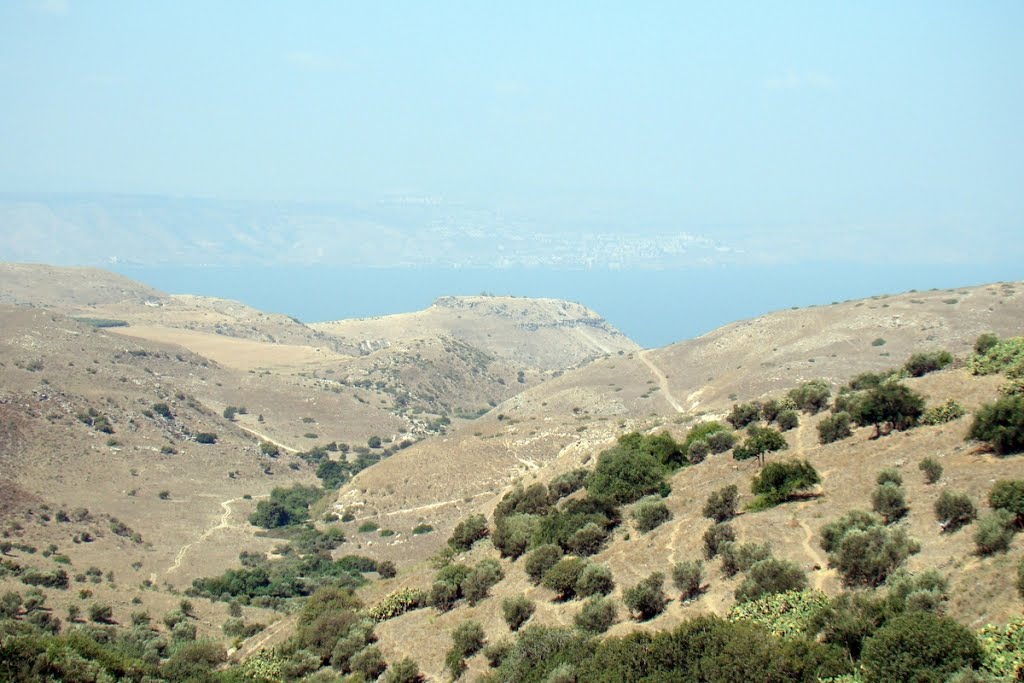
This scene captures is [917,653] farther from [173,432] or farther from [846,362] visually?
[173,432]

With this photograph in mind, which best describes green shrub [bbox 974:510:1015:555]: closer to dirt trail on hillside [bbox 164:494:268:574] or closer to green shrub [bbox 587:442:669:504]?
green shrub [bbox 587:442:669:504]

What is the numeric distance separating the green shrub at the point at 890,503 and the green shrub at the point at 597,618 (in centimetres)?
578

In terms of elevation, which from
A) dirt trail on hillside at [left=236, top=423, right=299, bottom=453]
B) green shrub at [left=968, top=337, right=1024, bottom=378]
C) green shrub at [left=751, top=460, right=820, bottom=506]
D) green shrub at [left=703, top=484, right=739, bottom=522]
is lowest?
dirt trail on hillside at [left=236, top=423, right=299, bottom=453]

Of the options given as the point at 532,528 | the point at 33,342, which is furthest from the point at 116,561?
the point at 33,342

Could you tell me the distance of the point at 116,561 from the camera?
40.2m

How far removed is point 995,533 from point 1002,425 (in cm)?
626

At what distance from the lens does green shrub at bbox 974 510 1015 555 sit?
15.3 m

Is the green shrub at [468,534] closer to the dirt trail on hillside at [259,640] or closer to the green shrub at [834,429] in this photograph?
the dirt trail on hillside at [259,640]

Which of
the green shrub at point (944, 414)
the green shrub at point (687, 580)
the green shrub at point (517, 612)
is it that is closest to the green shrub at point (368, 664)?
the green shrub at point (517, 612)

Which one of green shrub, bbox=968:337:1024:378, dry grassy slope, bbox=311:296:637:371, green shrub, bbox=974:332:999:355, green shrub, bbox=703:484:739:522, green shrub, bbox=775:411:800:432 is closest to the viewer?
green shrub, bbox=703:484:739:522

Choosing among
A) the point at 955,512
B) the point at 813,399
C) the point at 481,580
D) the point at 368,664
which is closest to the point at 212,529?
the point at 481,580

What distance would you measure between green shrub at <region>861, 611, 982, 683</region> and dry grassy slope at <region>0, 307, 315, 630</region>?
24290 millimetres

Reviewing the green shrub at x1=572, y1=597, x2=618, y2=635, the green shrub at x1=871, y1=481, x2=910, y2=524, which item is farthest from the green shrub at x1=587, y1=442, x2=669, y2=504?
the green shrub at x1=871, y1=481, x2=910, y2=524

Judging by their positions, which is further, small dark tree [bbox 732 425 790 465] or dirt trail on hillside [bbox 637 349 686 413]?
dirt trail on hillside [bbox 637 349 686 413]
